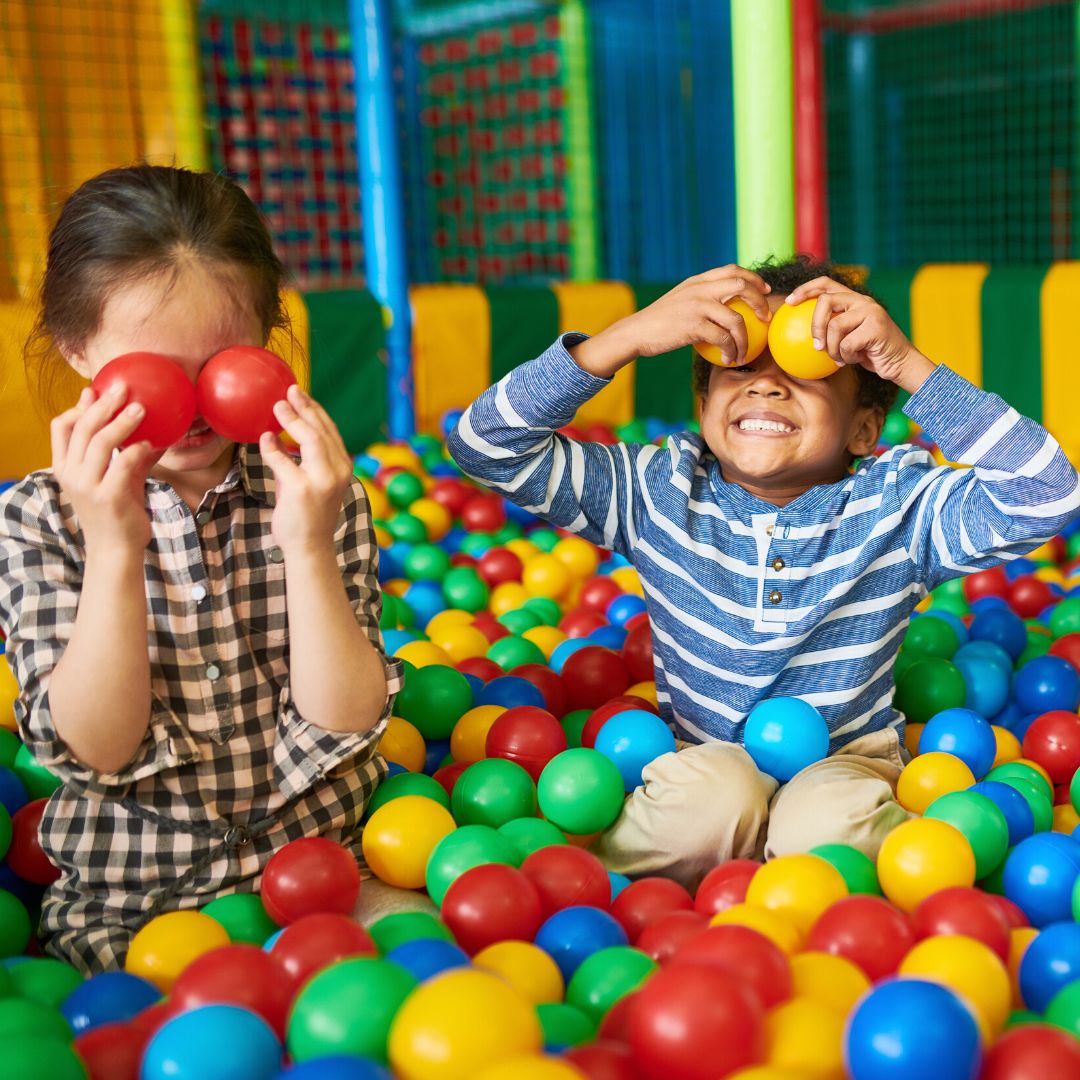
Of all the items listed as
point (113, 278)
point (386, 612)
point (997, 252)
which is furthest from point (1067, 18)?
point (113, 278)

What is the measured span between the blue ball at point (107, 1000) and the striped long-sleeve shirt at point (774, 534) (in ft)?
2.04

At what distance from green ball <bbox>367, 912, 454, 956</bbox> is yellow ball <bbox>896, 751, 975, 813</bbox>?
487mm

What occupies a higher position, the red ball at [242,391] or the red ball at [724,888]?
the red ball at [242,391]

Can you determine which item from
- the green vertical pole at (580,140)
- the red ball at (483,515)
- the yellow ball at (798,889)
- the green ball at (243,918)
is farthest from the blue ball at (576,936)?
the green vertical pole at (580,140)

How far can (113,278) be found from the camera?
39.4 inches

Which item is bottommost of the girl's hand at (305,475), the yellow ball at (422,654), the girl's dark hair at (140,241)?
the yellow ball at (422,654)

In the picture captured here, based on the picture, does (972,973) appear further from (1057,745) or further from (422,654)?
(422,654)

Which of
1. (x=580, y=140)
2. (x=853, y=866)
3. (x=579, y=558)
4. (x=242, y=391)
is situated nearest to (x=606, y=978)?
(x=853, y=866)

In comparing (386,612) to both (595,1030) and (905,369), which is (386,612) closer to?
(905,369)

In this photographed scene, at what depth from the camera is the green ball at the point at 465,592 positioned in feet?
7.10

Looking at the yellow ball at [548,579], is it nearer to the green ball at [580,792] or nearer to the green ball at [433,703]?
the green ball at [433,703]

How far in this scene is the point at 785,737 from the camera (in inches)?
47.4

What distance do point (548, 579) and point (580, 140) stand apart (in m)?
2.37

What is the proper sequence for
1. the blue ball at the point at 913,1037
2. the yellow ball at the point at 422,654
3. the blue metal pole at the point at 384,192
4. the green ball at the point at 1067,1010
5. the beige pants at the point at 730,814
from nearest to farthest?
the blue ball at the point at 913,1037 < the green ball at the point at 1067,1010 < the beige pants at the point at 730,814 < the yellow ball at the point at 422,654 < the blue metal pole at the point at 384,192
